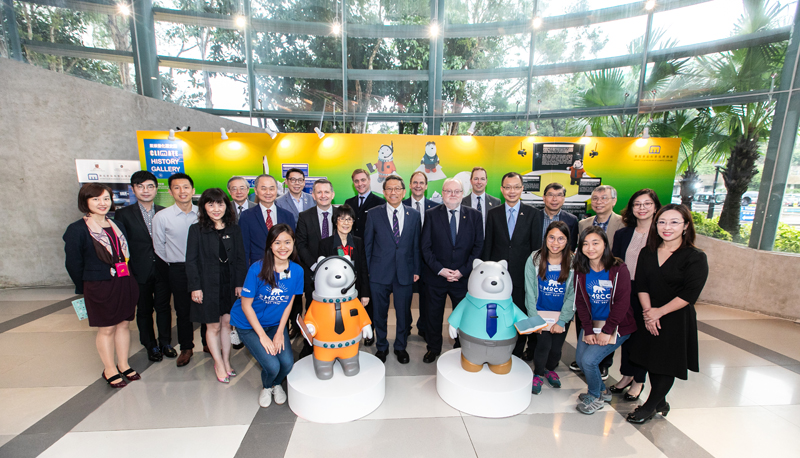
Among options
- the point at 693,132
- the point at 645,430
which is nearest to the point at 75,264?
the point at 645,430

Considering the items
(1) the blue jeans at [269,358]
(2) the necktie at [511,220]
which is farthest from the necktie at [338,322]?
(2) the necktie at [511,220]

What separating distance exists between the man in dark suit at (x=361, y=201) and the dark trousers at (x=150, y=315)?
203 centimetres

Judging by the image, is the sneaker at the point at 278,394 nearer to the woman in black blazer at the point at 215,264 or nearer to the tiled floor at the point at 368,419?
the tiled floor at the point at 368,419

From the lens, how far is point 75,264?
7.67 feet

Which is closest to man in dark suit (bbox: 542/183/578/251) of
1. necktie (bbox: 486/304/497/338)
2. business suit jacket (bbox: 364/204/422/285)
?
necktie (bbox: 486/304/497/338)

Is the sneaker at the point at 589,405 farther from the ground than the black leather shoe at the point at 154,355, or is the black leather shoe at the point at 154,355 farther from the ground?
the sneaker at the point at 589,405

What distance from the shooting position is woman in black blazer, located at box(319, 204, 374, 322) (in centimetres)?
261

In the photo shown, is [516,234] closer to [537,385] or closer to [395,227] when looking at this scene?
[395,227]

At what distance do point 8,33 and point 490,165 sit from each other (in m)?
7.45

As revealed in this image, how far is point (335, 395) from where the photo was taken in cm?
214

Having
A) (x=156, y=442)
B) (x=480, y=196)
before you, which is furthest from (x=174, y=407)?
(x=480, y=196)

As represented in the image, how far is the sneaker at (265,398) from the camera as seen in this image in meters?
2.34

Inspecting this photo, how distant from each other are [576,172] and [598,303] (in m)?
3.73

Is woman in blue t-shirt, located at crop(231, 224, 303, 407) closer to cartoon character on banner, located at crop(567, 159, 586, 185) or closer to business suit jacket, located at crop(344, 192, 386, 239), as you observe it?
business suit jacket, located at crop(344, 192, 386, 239)
